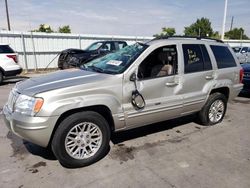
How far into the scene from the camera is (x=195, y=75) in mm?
4371

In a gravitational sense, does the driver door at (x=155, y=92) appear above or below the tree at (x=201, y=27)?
below

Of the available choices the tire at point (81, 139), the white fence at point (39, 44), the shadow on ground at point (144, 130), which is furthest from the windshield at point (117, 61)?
the white fence at point (39, 44)

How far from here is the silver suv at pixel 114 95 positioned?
3061mm

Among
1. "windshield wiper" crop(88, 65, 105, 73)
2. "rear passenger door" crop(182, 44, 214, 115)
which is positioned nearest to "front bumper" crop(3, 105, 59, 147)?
"windshield wiper" crop(88, 65, 105, 73)

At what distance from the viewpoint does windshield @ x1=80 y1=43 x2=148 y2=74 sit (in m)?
3.70

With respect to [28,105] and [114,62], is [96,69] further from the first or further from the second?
[28,105]

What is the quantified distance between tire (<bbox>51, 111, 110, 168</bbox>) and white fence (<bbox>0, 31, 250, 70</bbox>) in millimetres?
12948

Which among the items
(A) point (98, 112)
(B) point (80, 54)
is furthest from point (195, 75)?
(B) point (80, 54)

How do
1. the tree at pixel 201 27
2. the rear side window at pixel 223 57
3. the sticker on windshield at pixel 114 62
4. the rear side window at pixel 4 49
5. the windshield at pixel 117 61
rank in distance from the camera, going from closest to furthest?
the windshield at pixel 117 61
the sticker on windshield at pixel 114 62
the rear side window at pixel 223 57
the rear side window at pixel 4 49
the tree at pixel 201 27

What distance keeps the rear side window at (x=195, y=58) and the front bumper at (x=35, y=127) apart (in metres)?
2.56

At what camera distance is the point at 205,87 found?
4594mm

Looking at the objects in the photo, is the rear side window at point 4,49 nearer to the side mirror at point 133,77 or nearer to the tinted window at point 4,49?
the tinted window at point 4,49

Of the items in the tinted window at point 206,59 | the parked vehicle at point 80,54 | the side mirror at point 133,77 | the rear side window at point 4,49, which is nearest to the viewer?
the side mirror at point 133,77

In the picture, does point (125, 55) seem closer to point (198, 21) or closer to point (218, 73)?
point (218, 73)
